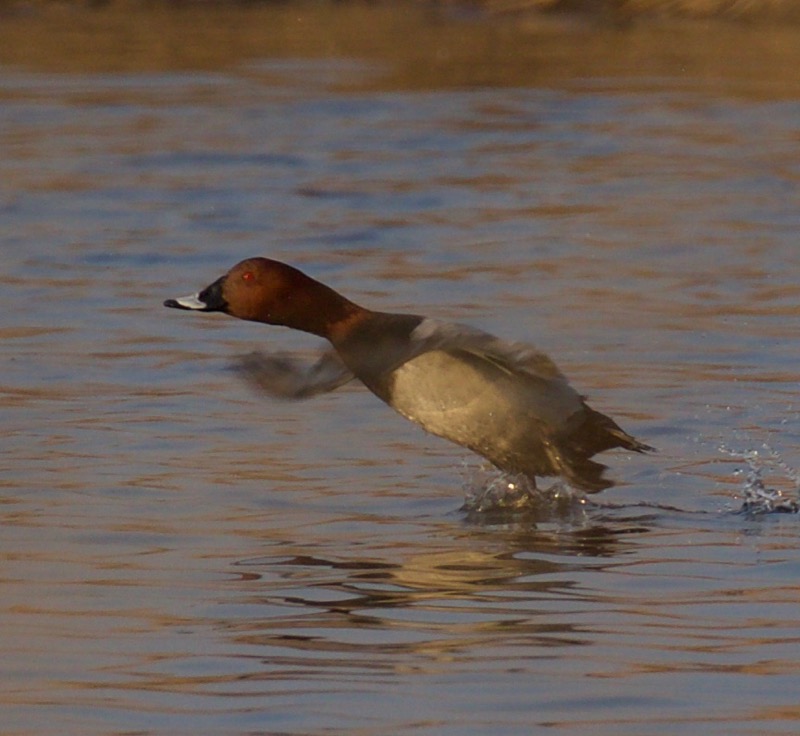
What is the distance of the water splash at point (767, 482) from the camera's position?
241 inches

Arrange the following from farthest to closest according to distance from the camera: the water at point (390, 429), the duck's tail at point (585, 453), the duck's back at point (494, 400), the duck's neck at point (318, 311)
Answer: the duck's neck at point (318, 311)
the duck's tail at point (585, 453)
the duck's back at point (494, 400)
the water at point (390, 429)

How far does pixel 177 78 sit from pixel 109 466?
13.3 m

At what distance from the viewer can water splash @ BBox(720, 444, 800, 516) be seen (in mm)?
6133

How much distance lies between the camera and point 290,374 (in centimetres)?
648

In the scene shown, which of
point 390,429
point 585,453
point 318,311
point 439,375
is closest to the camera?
point 439,375

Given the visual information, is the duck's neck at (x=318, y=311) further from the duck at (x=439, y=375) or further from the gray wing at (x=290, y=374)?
the gray wing at (x=290, y=374)

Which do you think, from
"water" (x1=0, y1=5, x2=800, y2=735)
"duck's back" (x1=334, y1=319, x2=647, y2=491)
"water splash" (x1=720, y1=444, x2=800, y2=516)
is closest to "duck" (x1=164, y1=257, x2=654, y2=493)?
"duck's back" (x1=334, y1=319, x2=647, y2=491)

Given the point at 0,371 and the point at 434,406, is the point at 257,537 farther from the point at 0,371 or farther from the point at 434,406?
the point at 0,371

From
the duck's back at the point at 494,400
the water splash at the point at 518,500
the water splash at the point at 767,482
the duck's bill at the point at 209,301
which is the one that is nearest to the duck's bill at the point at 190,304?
the duck's bill at the point at 209,301

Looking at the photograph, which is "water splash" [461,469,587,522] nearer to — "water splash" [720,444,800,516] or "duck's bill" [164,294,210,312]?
"water splash" [720,444,800,516]

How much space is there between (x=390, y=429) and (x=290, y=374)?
3.09 feet

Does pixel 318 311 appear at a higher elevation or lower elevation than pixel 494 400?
higher

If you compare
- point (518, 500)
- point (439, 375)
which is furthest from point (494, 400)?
point (518, 500)

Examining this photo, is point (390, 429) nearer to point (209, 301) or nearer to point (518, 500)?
point (518, 500)
